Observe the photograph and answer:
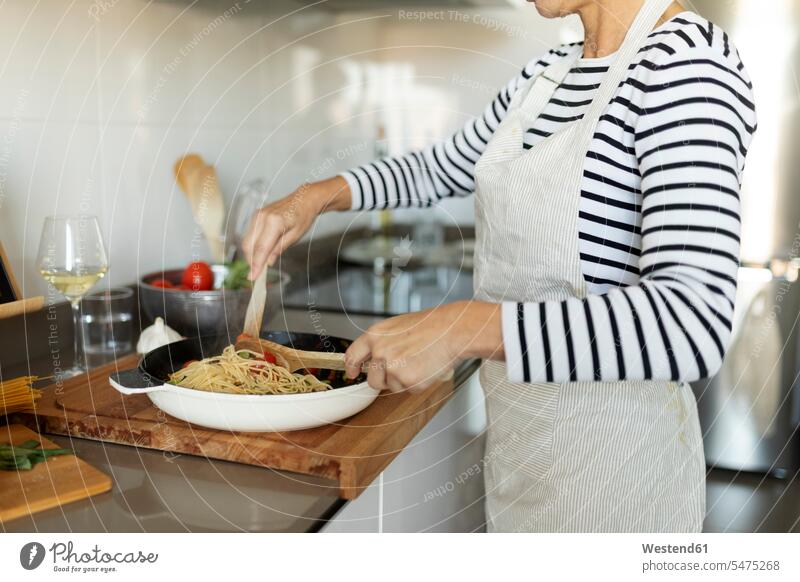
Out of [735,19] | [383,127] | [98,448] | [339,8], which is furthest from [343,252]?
[98,448]

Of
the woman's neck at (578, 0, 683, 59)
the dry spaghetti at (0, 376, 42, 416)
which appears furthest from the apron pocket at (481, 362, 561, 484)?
the dry spaghetti at (0, 376, 42, 416)

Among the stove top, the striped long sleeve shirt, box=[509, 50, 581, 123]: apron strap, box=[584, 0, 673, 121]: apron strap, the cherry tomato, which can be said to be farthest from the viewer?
the stove top

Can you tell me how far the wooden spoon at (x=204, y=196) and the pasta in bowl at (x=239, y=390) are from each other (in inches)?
14.2

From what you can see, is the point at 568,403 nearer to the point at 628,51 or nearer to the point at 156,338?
the point at 628,51

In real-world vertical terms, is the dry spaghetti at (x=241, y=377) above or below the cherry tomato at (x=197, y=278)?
below

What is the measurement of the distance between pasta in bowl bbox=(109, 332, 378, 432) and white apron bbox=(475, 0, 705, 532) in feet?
0.52

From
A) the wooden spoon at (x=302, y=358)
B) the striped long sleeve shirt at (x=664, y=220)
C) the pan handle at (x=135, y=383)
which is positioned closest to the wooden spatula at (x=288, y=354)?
the wooden spoon at (x=302, y=358)

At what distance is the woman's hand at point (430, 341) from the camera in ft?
1.46

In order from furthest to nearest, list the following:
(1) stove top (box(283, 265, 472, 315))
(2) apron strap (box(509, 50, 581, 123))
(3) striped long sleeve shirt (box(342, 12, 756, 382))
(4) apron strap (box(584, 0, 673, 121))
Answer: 1. (1) stove top (box(283, 265, 472, 315))
2. (2) apron strap (box(509, 50, 581, 123))
3. (4) apron strap (box(584, 0, 673, 121))
4. (3) striped long sleeve shirt (box(342, 12, 756, 382))

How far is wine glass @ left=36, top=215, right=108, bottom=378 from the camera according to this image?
2.27ft

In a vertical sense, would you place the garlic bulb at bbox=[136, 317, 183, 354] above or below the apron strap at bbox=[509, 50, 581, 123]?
below

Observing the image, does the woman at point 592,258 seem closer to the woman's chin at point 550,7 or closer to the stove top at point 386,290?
the woman's chin at point 550,7

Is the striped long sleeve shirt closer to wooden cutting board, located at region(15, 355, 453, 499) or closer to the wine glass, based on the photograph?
wooden cutting board, located at region(15, 355, 453, 499)

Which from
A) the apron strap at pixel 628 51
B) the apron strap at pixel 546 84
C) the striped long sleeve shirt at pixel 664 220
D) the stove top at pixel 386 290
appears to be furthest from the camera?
the stove top at pixel 386 290
